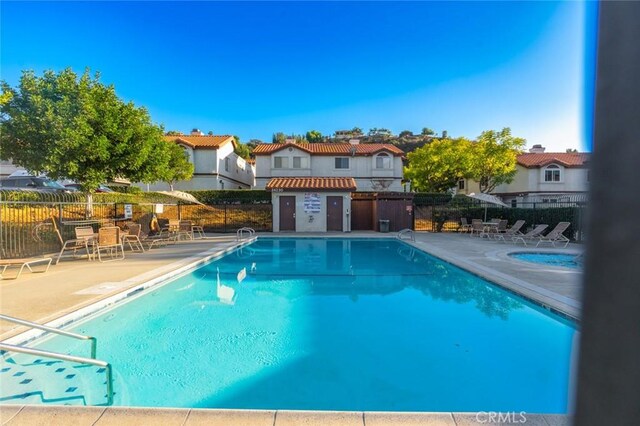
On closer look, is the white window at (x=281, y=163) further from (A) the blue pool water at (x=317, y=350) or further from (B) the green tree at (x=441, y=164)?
(A) the blue pool water at (x=317, y=350)

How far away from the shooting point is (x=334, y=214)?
21922 mm

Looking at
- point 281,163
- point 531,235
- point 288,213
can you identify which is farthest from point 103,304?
point 281,163

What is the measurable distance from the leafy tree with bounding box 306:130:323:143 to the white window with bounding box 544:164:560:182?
56276 mm

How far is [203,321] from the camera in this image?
258 inches

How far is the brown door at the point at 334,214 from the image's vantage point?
21828 mm

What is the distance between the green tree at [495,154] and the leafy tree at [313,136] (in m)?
55.5

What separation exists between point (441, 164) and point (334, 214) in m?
17.5

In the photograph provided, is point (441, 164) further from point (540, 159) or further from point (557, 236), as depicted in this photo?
point (557, 236)

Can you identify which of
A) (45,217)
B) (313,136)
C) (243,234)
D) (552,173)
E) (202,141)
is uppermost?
(313,136)

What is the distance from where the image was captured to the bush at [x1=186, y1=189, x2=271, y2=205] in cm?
2403

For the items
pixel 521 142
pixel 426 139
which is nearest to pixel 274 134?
pixel 426 139

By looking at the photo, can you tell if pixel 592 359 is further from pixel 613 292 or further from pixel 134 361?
pixel 134 361

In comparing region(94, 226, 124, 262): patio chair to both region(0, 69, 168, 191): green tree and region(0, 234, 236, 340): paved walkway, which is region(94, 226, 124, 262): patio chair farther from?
region(0, 69, 168, 191): green tree

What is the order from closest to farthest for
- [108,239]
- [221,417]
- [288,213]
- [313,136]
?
[221,417]
[108,239]
[288,213]
[313,136]
